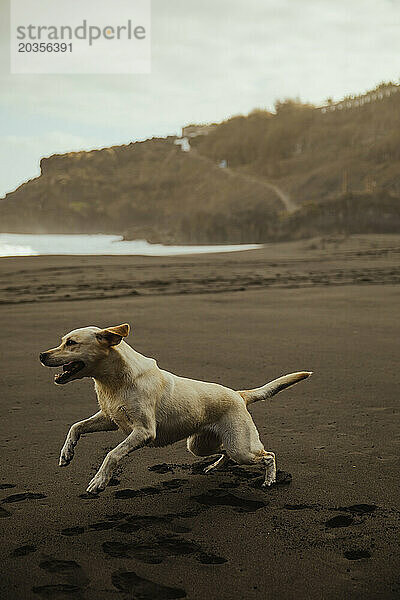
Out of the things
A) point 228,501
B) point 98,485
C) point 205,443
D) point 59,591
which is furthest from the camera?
point 205,443

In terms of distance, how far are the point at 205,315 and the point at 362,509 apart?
6.25 metres

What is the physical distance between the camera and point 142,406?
10.3 feet

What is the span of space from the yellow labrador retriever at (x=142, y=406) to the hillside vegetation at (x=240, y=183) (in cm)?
3343

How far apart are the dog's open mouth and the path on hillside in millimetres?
40553

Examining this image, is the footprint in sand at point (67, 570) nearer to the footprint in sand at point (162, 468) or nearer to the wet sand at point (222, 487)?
the wet sand at point (222, 487)

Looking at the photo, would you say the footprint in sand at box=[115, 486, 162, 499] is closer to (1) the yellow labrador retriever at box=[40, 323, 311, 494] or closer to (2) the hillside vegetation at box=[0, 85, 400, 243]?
(1) the yellow labrador retriever at box=[40, 323, 311, 494]

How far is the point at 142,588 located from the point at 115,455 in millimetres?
730

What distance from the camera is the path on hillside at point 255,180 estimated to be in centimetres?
4762

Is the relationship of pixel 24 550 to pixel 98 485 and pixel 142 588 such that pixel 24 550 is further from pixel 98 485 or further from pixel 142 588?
pixel 142 588

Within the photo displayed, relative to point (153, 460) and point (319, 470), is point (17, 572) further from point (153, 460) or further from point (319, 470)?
point (319, 470)

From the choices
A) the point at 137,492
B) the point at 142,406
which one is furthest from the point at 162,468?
the point at 142,406

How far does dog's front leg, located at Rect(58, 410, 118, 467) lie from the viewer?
327 centimetres

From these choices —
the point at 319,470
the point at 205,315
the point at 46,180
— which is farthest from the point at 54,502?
the point at 46,180

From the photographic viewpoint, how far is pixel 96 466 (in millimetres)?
3650
